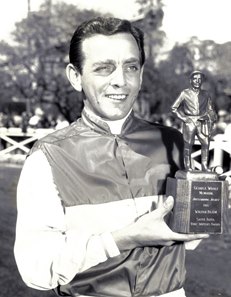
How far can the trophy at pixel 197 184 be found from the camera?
30.3 inches

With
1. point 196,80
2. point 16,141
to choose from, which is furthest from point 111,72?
point 16,141

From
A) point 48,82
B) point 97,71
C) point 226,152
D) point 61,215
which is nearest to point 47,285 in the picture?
point 61,215

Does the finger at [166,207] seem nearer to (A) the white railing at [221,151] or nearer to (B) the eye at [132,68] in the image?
(B) the eye at [132,68]

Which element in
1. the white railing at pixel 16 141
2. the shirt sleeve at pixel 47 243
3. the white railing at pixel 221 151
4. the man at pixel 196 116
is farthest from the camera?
the white railing at pixel 16 141

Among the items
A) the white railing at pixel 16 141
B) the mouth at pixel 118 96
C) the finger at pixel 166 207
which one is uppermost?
the mouth at pixel 118 96

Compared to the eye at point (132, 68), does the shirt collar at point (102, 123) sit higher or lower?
lower

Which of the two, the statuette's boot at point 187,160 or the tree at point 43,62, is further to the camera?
the tree at point 43,62

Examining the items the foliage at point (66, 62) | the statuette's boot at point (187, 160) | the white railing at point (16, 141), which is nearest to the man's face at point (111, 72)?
the statuette's boot at point (187, 160)

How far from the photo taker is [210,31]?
2.80 m

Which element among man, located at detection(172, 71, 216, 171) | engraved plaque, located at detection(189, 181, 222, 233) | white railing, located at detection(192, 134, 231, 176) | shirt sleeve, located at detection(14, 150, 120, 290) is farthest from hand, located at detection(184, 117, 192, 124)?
white railing, located at detection(192, 134, 231, 176)

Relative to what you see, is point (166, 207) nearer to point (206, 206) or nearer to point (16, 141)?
point (206, 206)

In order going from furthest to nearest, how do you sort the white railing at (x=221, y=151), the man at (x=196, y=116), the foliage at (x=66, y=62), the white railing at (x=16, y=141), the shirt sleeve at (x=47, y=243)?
the white railing at (x=16, y=141) → the foliage at (x=66, y=62) → the white railing at (x=221, y=151) → the man at (x=196, y=116) → the shirt sleeve at (x=47, y=243)

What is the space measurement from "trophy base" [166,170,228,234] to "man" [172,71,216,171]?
0.03m

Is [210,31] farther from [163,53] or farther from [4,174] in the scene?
[4,174]
